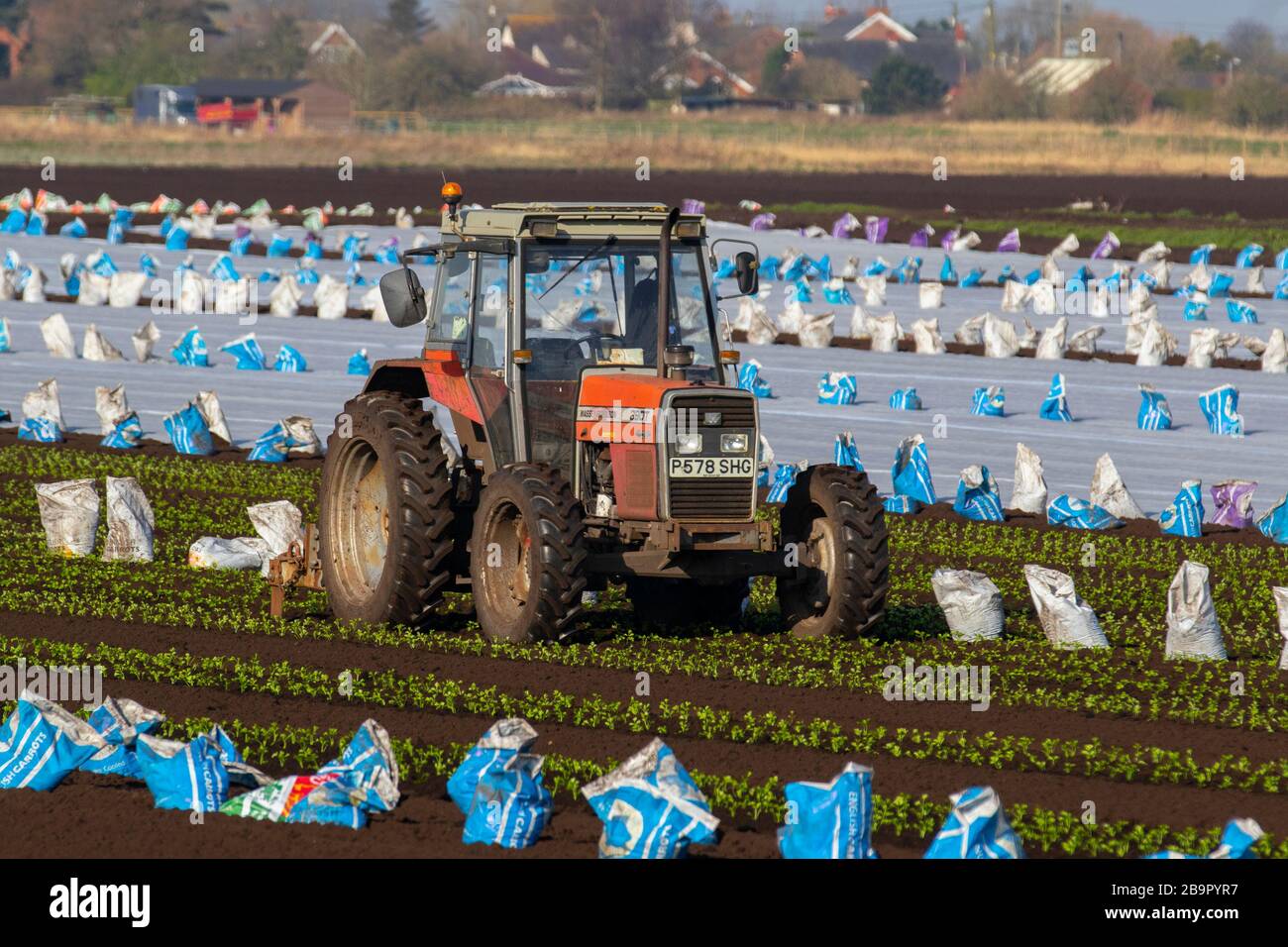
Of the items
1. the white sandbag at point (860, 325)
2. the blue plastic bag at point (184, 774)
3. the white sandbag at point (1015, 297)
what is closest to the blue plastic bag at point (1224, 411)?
the white sandbag at point (860, 325)

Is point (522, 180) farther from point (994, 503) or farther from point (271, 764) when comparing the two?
point (271, 764)

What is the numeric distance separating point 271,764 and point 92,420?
12030mm

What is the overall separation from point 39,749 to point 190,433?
10.1 metres

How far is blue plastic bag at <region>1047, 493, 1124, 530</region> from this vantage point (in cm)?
1489

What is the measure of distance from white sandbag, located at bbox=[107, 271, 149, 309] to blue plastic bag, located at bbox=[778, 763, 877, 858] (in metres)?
23.3

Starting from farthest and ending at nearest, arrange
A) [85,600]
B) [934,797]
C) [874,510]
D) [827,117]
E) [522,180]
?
1. [827,117]
2. [522,180]
3. [85,600]
4. [874,510]
5. [934,797]

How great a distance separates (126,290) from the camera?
28.4 m

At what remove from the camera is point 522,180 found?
51.6m

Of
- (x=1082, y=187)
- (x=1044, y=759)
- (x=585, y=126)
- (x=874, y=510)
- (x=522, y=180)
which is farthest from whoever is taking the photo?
(x=585, y=126)

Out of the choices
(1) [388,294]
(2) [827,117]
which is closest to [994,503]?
(1) [388,294]

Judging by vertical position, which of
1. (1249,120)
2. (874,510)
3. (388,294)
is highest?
(1249,120)

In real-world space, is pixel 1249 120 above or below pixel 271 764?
above

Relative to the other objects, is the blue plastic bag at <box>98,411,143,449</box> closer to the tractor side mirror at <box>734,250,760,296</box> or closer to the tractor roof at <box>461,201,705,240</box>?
the tractor roof at <box>461,201,705,240</box>
